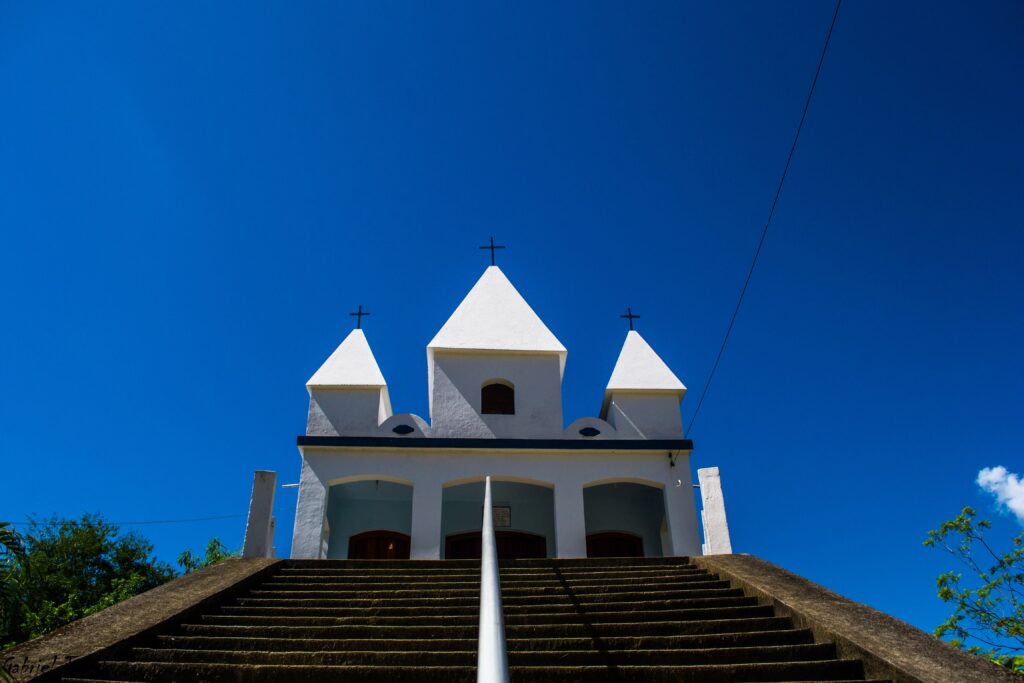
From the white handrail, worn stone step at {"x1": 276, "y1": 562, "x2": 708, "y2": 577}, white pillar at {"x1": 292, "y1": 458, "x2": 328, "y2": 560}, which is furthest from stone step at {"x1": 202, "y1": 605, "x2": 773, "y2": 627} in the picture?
white pillar at {"x1": 292, "y1": 458, "x2": 328, "y2": 560}

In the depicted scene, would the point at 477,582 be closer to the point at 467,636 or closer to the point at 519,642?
the point at 467,636

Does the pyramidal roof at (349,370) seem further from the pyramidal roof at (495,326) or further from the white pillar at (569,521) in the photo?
the white pillar at (569,521)

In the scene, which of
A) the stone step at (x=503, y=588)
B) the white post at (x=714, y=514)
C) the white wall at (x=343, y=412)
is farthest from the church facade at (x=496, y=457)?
the stone step at (x=503, y=588)

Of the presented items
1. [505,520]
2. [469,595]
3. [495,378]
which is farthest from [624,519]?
[469,595]

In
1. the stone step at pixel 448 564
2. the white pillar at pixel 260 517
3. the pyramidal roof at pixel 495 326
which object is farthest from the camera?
the pyramidal roof at pixel 495 326

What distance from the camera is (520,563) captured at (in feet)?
31.1

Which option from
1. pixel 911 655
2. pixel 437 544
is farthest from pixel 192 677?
pixel 437 544

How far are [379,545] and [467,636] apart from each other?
30.3ft

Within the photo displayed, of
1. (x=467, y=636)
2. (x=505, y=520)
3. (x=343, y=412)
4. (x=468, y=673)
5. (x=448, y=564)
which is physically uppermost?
(x=343, y=412)

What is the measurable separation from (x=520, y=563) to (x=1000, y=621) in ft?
36.9

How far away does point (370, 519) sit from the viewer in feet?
50.3

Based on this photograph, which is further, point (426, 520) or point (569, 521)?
point (569, 521)

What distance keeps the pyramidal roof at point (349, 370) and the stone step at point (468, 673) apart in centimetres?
900

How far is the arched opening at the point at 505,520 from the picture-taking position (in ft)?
49.5
